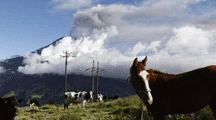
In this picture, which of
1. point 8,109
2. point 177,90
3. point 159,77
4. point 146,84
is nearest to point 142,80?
point 146,84

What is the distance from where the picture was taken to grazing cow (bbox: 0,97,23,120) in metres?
8.32

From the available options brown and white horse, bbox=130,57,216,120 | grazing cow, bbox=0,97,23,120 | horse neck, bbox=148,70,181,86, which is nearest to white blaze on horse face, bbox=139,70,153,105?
brown and white horse, bbox=130,57,216,120

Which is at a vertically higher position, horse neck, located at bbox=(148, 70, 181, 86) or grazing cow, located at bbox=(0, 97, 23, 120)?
horse neck, located at bbox=(148, 70, 181, 86)

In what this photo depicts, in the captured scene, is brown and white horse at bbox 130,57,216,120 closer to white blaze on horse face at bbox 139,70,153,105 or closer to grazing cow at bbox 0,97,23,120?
white blaze on horse face at bbox 139,70,153,105

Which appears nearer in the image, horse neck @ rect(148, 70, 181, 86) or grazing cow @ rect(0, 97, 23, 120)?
horse neck @ rect(148, 70, 181, 86)

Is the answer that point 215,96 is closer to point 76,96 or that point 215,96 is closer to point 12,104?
point 12,104

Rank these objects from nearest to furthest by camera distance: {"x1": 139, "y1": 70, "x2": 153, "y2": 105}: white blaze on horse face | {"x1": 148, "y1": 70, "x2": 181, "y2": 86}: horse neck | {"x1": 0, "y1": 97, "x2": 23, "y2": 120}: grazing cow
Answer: {"x1": 139, "y1": 70, "x2": 153, "y2": 105}: white blaze on horse face, {"x1": 148, "y1": 70, "x2": 181, "y2": 86}: horse neck, {"x1": 0, "y1": 97, "x2": 23, "y2": 120}: grazing cow

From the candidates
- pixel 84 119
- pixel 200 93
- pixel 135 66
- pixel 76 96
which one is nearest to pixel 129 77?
pixel 135 66

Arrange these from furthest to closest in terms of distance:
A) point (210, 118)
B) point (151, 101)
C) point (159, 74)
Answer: point (210, 118)
point (159, 74)
point (151, 101)

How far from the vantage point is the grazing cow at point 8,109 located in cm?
832

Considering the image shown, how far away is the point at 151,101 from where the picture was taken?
4.77 meters

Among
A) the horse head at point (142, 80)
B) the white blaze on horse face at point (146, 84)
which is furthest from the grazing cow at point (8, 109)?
the white blaze on horse face at point (146, 84)

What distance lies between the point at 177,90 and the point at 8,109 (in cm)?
770

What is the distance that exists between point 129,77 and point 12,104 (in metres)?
6.29
